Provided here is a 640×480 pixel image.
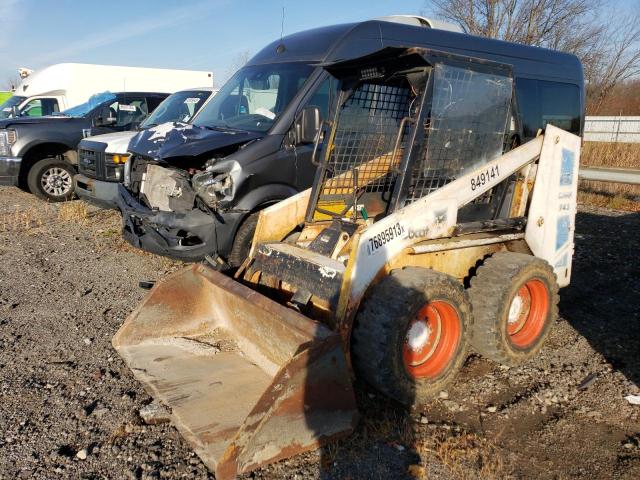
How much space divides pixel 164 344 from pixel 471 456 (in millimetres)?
2236

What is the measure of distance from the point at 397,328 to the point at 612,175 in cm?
877

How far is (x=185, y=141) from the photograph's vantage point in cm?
546

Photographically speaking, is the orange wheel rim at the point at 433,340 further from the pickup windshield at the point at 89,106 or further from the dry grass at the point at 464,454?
the pickup windshield at the point at 89,106

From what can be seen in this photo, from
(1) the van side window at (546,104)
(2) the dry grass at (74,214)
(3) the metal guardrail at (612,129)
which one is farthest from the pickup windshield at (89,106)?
(3) the metal guardrail at (612,129)

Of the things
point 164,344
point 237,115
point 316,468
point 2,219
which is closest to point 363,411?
point 316,468

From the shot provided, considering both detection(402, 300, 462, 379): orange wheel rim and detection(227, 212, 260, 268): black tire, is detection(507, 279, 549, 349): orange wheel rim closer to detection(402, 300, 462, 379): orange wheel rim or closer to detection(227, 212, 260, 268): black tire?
detection(402, 300, 462, 379): orange wheel rim

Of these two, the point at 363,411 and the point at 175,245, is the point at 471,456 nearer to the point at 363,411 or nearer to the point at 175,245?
the point at 363,411

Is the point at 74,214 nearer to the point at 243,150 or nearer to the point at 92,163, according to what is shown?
the point at 92,163

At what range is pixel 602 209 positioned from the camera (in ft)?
34.4

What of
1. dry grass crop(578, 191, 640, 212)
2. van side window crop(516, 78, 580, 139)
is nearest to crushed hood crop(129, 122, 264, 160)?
van side window crop(516, 78, 580, 139)

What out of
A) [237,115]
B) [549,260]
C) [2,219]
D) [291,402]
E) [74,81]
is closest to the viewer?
[291,402]

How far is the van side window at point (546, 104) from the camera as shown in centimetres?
718

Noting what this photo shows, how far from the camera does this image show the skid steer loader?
294cm

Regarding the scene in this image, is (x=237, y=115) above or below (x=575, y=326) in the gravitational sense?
above
